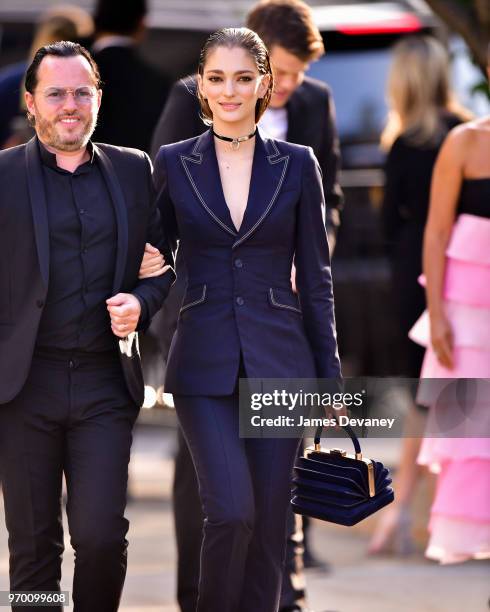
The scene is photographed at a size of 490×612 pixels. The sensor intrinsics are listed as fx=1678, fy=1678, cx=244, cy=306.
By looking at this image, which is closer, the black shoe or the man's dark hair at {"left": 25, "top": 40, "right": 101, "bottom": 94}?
the man's dark hair at {"left": 25, "top": 40, "right": 101, "bottom": 94}

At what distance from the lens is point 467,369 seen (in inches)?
240

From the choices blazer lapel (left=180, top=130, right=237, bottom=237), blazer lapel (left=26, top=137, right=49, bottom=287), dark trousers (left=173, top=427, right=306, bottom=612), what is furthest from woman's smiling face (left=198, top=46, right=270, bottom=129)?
dark trousers (left=173, top=427, right=306, bottom=612)

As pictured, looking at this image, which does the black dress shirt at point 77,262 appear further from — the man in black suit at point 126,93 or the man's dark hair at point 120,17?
the man's dark hair at point 120,17

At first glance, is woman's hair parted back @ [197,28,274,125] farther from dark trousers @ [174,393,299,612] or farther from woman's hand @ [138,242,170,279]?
dark trousers @ [174,393,299,612]

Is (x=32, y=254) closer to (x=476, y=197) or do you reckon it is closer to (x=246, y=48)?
(x=246, y=48)

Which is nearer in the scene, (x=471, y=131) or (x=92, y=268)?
(x=92, y=268)

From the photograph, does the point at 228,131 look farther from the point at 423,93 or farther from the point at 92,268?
the point at 423,93

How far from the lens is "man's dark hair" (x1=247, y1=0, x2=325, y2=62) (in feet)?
18.7

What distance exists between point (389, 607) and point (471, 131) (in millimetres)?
1824

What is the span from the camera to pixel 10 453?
463 centimetres

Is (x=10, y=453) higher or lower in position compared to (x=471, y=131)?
lower

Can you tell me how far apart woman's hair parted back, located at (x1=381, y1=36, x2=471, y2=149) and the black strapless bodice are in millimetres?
1591

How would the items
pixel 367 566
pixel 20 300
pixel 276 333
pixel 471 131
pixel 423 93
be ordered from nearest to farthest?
pixel 20 300 < pixel 276 333 < pixel 471 131 < pixel 367 566 < pixel 423 93

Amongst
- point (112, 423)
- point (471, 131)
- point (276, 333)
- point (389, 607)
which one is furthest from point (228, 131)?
point (389, 607)
